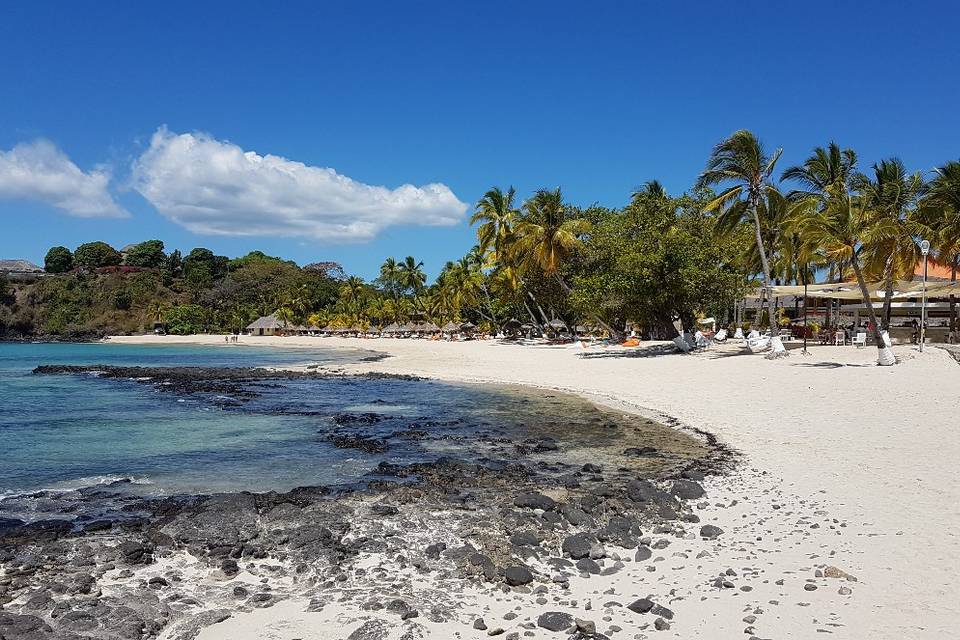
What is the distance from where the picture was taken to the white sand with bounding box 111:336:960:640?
479 centimetres

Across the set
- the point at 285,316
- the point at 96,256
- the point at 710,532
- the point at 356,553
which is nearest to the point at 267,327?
the point at 285,316

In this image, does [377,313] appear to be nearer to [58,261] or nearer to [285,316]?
[285,316]

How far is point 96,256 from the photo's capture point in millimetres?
121938

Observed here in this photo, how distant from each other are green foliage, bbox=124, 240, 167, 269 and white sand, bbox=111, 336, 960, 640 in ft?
421

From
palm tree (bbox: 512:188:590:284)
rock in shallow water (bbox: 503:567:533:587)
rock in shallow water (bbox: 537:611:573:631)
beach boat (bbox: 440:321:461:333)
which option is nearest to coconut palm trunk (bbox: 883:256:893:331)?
palm tree (bbox: 512:188:590:284)

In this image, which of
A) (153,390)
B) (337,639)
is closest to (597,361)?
(153,390)

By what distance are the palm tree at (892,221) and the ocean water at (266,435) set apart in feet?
39.7

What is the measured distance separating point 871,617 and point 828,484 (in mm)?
3861

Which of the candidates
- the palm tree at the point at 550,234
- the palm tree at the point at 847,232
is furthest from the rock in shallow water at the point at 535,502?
the palm tree at the point at 550,234

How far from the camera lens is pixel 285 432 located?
49.1 ft

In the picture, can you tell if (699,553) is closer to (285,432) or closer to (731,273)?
(285,432)

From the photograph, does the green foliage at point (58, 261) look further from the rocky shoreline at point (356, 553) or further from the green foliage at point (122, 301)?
the rocky shoreline at point (356, 553)

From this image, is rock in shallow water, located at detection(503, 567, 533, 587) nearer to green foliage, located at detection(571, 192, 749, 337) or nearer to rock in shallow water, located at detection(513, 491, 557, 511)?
rock in shallow water, located at detection(513, 491, 557, 511)

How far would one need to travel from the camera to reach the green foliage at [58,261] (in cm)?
12431
